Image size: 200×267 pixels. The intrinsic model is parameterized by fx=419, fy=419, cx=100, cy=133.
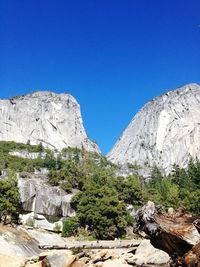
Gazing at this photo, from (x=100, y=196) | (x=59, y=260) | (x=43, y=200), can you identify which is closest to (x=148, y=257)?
(x=59, y=260)

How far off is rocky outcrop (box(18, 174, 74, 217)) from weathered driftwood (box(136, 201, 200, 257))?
70.3 m

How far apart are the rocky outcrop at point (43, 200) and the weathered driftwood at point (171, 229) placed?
70.3 meters

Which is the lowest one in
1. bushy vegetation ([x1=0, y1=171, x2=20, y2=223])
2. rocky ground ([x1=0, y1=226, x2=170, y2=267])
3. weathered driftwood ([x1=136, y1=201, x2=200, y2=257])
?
rocky ground ([x1=0, y1=226, x2=170, y2=267])

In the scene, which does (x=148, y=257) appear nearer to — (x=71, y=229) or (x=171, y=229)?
(x=171, y=229)

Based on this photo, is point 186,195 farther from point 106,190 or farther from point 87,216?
point 87,216

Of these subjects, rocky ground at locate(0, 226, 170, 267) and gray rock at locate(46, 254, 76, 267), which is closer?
rocky ground at locate(0, 226, 170, 267)

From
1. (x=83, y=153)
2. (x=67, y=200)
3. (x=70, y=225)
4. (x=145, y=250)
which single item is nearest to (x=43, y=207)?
(x=67, y=200)

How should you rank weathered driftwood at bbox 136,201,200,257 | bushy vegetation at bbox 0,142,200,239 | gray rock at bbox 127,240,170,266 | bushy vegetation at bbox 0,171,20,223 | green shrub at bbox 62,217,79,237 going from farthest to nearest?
green shrub at bbox 62,217,79,237, bushy vegetation at bbox 0,142,200,239, bushy vegetation at bbox 0,171,20,223, gray rock at bbox 127,240,170,266, weathered driftwood at bbox 136,201,200,257

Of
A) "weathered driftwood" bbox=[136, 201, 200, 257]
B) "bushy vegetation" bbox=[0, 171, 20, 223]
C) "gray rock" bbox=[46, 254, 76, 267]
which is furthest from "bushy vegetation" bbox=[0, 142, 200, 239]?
"weathered driftwood" bbox=[136, 201, 200, 257]

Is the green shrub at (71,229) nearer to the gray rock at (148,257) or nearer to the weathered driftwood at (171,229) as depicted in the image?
the gray rock at (148,257)

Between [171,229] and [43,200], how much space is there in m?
73.2

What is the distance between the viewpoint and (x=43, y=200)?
82312 millimetres

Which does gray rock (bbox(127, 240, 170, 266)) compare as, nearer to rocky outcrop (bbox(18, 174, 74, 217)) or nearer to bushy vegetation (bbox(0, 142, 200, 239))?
bushy vegetation (bbox(0, 142, 200, 239))

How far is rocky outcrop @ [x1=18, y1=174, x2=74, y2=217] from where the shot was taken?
80938mm
